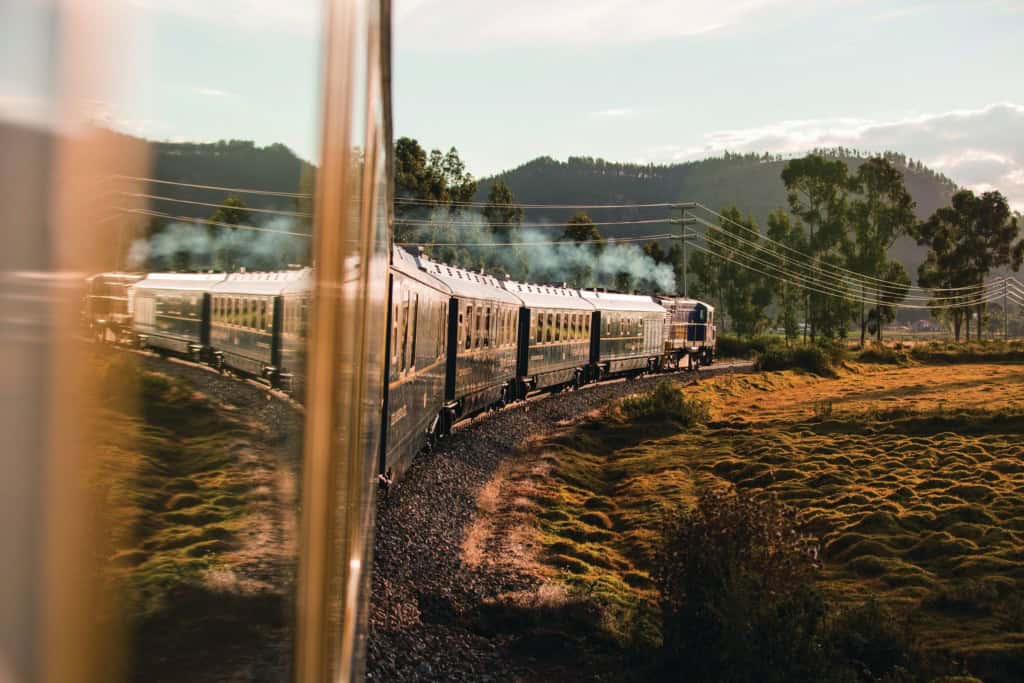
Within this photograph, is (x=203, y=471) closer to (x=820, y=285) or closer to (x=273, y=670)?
(x=273, y=670)

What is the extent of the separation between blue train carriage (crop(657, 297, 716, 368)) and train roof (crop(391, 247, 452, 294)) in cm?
2579

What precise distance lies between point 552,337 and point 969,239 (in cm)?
6132

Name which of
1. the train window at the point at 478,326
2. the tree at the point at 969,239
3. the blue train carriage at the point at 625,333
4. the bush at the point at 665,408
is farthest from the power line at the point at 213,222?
the tree at the point at 969,239

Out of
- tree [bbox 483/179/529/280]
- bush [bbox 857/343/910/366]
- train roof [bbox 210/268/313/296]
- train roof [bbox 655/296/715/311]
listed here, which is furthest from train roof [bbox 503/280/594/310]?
tree [bbox 483/179/529/280]

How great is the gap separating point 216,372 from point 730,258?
3193 inches

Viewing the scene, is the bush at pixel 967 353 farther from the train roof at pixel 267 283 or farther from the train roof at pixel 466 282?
the train roof at pixel 267 283

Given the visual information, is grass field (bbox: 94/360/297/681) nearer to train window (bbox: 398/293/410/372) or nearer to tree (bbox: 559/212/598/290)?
train window (bbox: 398/293/410/372)

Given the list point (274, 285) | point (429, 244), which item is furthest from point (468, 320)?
point (429, 244)

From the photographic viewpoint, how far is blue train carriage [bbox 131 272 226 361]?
0.51 metres

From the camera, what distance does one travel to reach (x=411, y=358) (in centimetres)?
937

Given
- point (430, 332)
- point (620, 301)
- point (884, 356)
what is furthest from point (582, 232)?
point (430, 332)

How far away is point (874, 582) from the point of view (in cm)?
1127

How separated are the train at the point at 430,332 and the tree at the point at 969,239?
1476 inches

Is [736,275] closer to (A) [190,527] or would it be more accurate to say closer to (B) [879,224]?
(B) [879,224]
